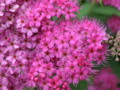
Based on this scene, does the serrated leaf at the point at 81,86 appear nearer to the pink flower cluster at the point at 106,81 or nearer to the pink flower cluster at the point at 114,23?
the pink flower cluster at the point at 114,23

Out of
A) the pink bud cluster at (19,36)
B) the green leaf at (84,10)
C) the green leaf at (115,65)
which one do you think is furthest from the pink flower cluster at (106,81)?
the pink bud cluster at (19,36)

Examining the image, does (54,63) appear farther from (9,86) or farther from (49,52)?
(9,86)

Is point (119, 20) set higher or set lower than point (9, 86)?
higher

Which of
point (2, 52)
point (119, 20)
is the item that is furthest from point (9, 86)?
point (119, 20)

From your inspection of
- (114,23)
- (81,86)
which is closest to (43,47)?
(81,86)

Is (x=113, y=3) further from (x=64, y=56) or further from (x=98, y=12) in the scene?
(x=64, y=56)

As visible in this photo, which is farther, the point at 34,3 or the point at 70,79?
the point at 34,3
